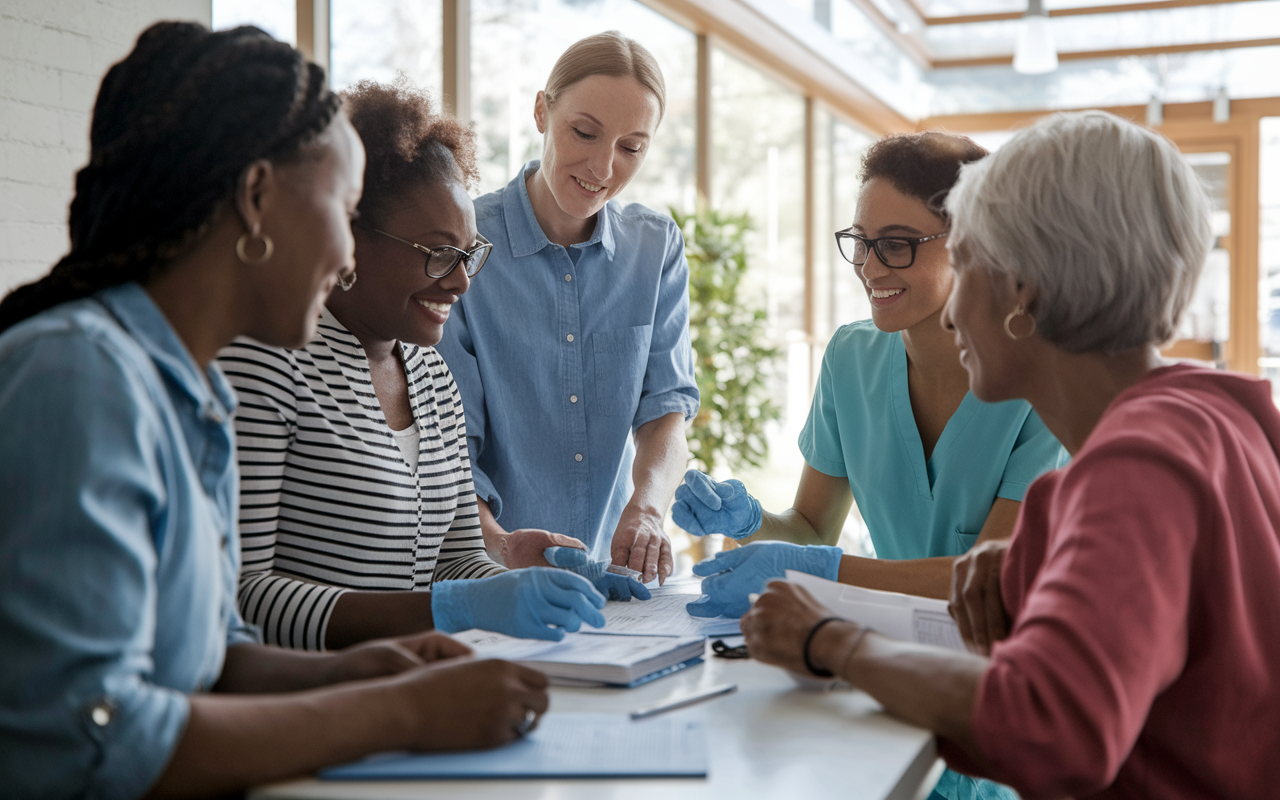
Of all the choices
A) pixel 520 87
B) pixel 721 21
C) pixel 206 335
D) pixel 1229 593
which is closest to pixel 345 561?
pixel 206 335

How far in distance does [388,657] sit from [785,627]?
1.41 ft

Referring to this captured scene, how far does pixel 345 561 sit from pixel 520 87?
2.96 m

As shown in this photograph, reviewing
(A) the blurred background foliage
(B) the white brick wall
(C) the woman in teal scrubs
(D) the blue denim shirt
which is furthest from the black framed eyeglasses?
(A) the blurred background foliage

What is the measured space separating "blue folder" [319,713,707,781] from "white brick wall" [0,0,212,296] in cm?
184

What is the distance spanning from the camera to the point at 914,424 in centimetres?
191

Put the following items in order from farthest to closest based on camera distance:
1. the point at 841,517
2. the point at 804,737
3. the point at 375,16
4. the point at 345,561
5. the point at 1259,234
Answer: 1. the point at 1259,234
2. the point at 375,16
3. the point at 841,517
4. the point at 345,561
5. the point at 804,737

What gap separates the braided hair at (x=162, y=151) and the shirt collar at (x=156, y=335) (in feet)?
0.06

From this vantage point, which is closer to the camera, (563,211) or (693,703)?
(693,703)

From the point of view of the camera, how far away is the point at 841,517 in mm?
2178

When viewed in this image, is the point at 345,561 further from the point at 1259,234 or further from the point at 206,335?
the point at 1259,234

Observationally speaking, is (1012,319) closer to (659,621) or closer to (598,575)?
(659,621)

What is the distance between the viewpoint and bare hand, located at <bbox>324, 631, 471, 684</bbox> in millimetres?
1058

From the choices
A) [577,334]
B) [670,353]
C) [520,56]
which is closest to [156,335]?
[577,334]

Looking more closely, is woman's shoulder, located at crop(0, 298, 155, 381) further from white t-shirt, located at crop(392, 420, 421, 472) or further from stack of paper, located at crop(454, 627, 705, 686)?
white t-shirt, located at crop(392, 420, 421, 472)
